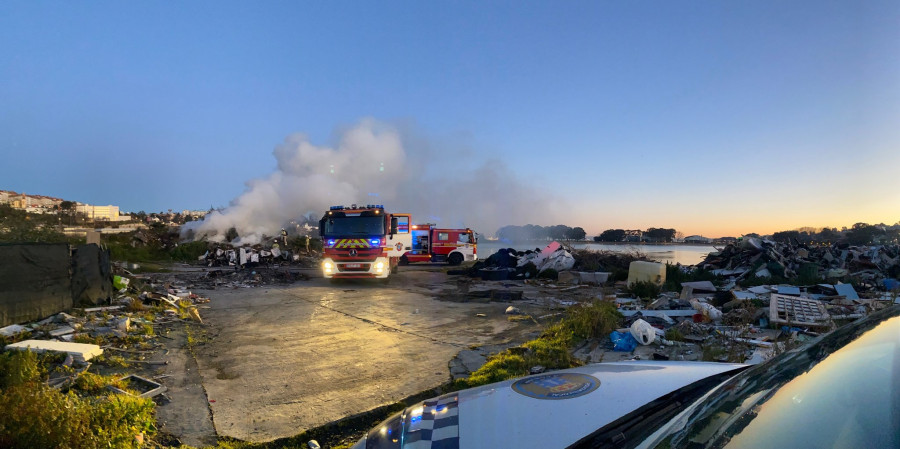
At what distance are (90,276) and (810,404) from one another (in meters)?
11.8

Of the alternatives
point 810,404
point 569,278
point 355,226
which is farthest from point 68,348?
point 569,278

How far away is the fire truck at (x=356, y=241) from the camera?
50.8 feet

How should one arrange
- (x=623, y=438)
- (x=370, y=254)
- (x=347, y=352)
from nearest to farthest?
(x=623, y=438)
(x=347, y=352)
(x=370, y=254)

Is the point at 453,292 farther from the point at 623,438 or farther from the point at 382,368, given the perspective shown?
the point at 623,438

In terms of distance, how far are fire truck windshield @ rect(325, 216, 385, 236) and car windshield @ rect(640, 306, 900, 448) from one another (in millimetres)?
14550

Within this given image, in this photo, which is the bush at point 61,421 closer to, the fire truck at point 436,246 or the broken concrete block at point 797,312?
the broken concrete block at point 797,312

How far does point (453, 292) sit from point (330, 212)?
5.65 meters

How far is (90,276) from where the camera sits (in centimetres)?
920

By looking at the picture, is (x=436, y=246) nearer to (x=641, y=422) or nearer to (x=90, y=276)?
(x=90, y=276)

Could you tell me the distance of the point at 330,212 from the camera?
16062 millimetres

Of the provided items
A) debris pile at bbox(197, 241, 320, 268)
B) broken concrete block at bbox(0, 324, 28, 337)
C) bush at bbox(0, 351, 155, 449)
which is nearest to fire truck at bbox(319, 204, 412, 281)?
debris pile at bbox(197, 241, 320, 268)

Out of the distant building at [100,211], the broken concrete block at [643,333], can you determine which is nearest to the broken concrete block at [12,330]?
the broken concrete block at [643,333]

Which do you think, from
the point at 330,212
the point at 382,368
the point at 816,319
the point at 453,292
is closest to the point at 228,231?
the point at 330,212

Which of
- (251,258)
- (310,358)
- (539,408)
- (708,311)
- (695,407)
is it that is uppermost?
(695,407)
